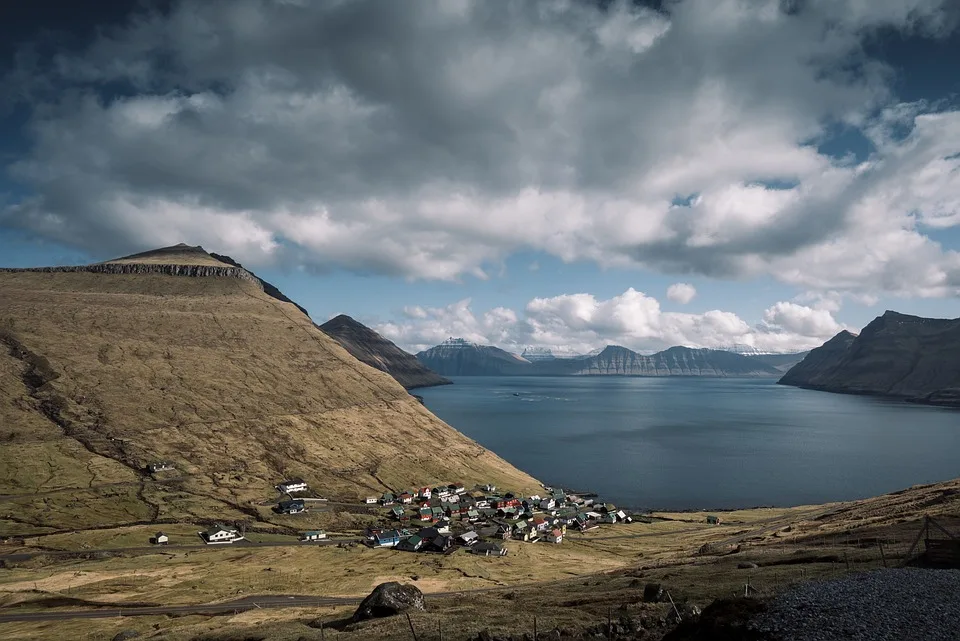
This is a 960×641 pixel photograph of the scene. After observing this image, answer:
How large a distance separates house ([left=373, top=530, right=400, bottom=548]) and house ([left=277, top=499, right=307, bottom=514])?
29593 mm

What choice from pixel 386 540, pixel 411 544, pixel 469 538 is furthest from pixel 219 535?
pixel 469 538

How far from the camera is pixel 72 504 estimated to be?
116250 millimetres

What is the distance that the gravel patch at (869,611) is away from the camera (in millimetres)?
21430

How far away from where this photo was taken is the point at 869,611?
2334 cm

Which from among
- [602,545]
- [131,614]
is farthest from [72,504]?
[602,545]

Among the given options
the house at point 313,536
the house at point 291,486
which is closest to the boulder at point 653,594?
the house at point 313,536

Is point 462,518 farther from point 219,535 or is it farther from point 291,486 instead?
point 219,535

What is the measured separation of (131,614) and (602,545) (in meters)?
83.7

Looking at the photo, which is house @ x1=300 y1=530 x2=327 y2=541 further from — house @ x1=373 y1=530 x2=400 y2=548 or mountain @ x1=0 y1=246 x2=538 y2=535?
mountain @ x1=0 y1=246 x2=538 y2=535

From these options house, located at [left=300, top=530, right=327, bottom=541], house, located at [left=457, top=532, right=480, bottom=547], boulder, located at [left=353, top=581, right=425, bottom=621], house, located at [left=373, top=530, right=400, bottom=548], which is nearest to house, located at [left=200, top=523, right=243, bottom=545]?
house, located at [left=300, top=530, right=327, bottom=541]

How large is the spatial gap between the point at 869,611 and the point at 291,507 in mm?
130015

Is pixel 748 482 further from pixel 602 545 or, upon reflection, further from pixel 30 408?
pixel 30 408

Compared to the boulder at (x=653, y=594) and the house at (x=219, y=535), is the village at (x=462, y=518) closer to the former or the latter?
the house at (x=219, y=535)

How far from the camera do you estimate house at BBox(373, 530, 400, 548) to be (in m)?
108
